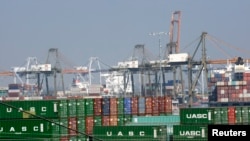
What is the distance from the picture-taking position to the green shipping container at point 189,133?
91.6 ft

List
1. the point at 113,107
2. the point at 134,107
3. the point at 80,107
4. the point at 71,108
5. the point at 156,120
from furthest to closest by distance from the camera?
the point at 134,107, the point at 113,107, the point at 156,120, the point at 80,107, the point at 71,108

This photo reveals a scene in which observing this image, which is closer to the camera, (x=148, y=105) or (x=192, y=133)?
(x=192, y=133)

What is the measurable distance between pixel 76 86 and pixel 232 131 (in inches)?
7488

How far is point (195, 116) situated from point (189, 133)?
22.6 feet

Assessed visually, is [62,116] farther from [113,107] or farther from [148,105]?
[148,105]

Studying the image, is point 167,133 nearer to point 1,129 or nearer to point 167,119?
point 1,129

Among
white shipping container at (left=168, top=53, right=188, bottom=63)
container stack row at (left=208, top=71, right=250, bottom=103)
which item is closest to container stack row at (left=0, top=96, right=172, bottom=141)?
container stack row at (left=208, top=71, right=250, bottom=103)

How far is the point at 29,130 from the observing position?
26.9 metres

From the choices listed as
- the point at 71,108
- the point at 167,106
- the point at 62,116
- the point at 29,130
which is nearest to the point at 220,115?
the point at 71,108

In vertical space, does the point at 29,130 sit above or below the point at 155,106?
below

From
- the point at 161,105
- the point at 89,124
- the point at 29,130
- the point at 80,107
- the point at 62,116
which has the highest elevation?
the point at 80,107

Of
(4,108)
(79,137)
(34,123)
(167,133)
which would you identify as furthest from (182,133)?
(4,108)

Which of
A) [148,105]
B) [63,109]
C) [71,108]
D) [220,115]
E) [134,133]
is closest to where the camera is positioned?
[134,133]

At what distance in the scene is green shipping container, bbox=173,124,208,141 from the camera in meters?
27.9
